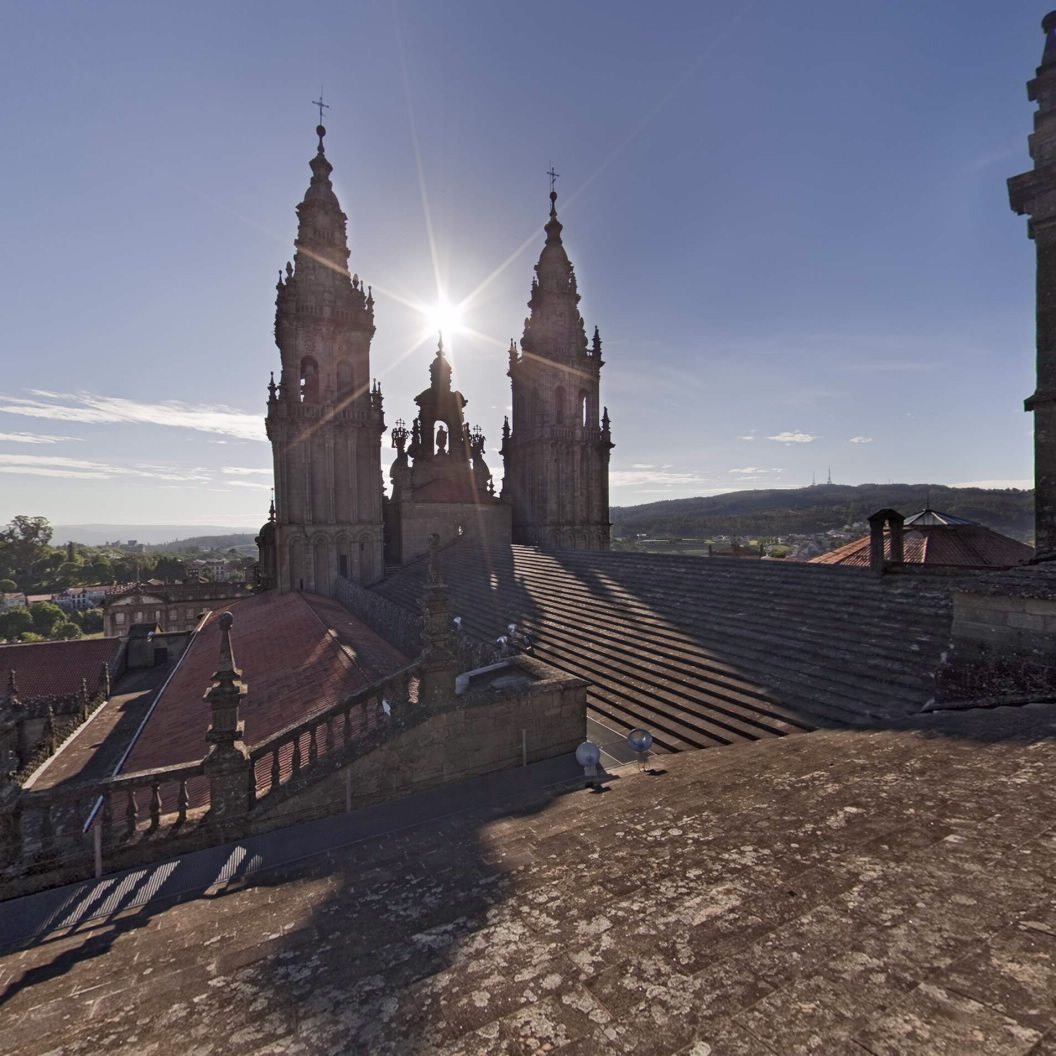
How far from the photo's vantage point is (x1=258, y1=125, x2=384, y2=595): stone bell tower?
34906mm

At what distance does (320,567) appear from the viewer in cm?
3562

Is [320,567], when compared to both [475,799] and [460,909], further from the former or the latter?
[460,909]

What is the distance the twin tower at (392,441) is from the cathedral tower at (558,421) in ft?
0.29

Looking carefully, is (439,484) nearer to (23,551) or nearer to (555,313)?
(555,313)

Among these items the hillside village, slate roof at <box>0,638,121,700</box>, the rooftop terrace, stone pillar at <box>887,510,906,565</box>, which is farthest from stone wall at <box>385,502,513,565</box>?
the rooftop terrace

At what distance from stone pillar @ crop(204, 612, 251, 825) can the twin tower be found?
26500mm

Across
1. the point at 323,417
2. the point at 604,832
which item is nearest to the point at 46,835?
the point at 604,832

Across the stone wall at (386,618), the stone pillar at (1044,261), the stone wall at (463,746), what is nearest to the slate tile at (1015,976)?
the stone wall at (463,746)

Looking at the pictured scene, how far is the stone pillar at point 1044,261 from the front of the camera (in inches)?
338

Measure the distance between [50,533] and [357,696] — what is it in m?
143

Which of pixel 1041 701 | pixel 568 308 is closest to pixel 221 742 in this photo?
pixel 1041 701

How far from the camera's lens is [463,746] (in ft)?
26.2

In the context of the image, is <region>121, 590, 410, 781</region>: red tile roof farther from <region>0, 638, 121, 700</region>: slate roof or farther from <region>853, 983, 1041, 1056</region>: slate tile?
<region>853, 983, 1041, 1056</region>: slate tile

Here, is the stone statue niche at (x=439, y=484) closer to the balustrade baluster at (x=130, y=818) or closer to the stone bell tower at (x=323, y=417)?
the stone bell tower at (x=323, y=417)
